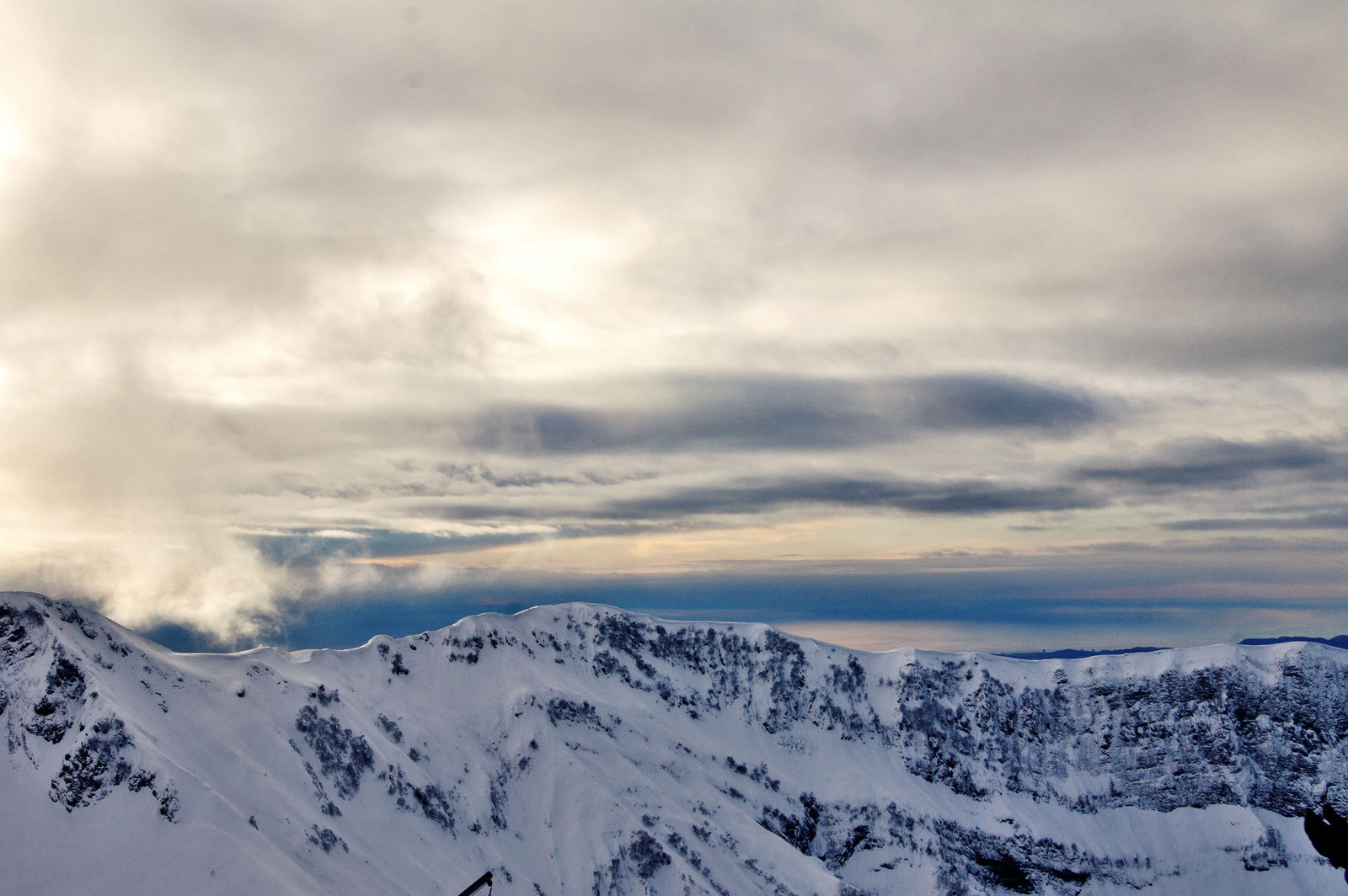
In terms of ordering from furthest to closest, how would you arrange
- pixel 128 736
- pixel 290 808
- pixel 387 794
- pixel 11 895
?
pixel 387 794, pixel 290 808, pixel 128 736, pixel 11 895

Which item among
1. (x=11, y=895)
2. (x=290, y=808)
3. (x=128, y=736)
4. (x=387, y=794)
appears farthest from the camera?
(x=387, y=794)

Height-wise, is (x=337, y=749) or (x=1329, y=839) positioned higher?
(x=1329, y=839)

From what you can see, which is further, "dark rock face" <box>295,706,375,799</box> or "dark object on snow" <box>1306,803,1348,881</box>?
"dark rock face" <box>295,706,375,799</box>

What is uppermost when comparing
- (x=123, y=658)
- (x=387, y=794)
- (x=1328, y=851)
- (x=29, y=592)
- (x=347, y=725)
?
(x=1328, y=851)

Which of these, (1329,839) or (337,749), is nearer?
(1329,839)

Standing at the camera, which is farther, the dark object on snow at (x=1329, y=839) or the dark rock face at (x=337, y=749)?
the dark rock face at (x=337, y=749)

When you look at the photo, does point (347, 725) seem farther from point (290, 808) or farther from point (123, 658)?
point (123, 658)

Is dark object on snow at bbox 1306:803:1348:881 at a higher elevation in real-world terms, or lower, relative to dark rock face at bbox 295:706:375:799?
higher


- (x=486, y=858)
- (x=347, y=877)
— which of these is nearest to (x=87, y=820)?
(x=347, y=877)

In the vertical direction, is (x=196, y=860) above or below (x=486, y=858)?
above

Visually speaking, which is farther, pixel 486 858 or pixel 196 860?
pixel 486 858

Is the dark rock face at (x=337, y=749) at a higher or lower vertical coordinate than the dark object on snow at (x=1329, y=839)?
lower
